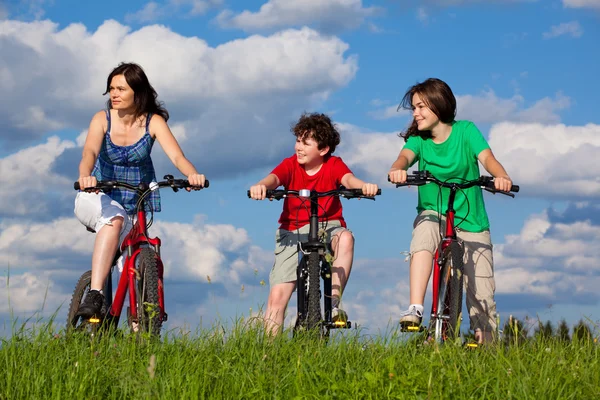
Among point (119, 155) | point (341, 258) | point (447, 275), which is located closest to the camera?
point (447, 275)

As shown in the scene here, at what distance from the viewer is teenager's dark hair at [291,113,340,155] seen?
8.53m

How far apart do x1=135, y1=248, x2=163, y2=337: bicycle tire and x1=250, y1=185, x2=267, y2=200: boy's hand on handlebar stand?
110 cm

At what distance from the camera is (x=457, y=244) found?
761cm

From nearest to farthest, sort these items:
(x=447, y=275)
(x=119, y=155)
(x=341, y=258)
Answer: (x=447, y=275), (x=341, y=258), (x=119, y=155)

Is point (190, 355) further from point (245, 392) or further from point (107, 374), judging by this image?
point (245, 392)

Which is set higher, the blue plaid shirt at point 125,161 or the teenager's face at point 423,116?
the teenager's face at point 423,116

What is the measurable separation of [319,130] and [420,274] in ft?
6.33

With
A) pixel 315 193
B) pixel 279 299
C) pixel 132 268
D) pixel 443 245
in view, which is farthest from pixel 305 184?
pixel 132 268

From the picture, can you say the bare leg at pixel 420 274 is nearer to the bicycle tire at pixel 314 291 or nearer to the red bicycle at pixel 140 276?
the bicycle tire at pixel 314 291

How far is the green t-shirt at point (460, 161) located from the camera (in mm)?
8336

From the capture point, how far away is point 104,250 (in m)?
7.79

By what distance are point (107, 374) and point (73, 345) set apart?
45.5 inches

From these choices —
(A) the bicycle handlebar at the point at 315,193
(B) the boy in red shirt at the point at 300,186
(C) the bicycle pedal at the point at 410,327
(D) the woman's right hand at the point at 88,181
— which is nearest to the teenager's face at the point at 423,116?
(B) the boy in red shirt at the point at 300,186

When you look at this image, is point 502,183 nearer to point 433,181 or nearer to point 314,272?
point 433,181
